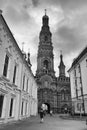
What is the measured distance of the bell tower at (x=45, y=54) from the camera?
54.7 metres

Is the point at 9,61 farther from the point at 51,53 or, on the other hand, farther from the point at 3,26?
the point at 51,53

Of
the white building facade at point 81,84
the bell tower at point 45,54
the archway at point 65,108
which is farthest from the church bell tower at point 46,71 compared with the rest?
the white building facade at point 81,84

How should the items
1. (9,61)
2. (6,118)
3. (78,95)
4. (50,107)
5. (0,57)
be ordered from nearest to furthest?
(0,57) < (6,118) < (9,61) < (78,95) < (50,107)

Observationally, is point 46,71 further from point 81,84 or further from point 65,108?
point 81,84

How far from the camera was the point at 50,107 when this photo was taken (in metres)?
50.8

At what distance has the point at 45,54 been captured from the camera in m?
57.7

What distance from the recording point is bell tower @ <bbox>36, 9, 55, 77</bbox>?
54719mm

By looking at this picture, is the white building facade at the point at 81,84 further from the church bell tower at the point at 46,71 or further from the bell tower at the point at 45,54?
the bell tower at the point at 45,54

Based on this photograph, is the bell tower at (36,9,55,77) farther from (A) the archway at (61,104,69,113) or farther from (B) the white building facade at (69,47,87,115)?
(B) the white building facade at (69,47,87,115)

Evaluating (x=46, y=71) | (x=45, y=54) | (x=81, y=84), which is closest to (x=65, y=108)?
(x=46, y=71)

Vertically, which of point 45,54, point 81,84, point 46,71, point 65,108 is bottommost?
point 65,108

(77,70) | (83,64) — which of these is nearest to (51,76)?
(77,70)

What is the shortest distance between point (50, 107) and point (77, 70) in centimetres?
2546

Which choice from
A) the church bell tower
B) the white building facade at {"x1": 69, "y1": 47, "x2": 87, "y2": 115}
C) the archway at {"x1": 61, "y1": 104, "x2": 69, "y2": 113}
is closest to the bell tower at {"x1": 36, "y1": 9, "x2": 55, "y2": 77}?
the church bell tower
